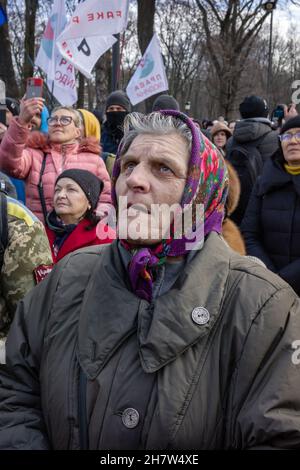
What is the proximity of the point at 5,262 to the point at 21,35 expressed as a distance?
24735 mm

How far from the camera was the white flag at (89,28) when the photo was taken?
582 cm

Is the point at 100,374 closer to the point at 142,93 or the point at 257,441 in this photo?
the point at 257,441

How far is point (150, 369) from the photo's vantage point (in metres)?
1.47

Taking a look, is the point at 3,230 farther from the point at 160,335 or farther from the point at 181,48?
the point at 181,48

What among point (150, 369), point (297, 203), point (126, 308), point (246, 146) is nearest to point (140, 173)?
point (126, 308)

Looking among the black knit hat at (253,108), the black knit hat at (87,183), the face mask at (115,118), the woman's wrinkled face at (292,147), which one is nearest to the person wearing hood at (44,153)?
the black knit hat at (87,183)

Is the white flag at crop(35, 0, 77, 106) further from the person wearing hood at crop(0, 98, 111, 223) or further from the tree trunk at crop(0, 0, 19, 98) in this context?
the tree trunk at crop(0, 0, 19, 98)

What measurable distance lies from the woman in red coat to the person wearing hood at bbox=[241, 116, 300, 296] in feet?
3.68

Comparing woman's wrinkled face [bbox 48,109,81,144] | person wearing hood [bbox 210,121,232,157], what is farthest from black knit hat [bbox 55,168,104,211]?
person wearing hood [bbox 210,121,232,157]

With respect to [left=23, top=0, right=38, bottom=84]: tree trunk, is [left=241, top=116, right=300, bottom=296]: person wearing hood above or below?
below

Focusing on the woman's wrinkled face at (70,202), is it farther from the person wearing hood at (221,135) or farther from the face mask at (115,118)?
the person wearing hood at (221,135)

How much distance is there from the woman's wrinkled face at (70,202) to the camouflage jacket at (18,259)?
52.2 inches

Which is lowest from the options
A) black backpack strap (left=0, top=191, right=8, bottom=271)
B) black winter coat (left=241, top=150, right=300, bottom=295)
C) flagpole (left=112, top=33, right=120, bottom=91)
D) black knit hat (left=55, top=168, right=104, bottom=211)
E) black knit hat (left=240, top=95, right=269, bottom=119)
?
black winter coat (left=241, top=150, right=300, bottom=295)

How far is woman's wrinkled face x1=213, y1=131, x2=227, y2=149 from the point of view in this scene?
7004mm
